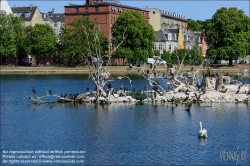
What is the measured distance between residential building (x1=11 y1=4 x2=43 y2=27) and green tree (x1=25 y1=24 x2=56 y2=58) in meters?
27.4


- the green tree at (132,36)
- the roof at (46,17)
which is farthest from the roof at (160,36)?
the roof at (46,17)

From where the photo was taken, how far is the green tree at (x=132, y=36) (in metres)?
133

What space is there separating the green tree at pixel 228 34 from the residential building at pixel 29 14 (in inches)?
2246

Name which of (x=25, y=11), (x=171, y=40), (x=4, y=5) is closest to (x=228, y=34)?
(x=171, y=40)

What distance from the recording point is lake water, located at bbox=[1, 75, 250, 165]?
36.4 m

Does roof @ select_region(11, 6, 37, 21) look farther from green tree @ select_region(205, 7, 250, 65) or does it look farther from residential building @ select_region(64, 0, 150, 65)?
green tree @ select_region(205, 7, 250, 65)

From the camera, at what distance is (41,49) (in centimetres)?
13938

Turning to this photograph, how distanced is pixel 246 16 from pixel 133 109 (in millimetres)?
88711

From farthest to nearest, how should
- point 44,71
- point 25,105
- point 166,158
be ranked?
point 44,71 → point 25,105 → point 166,158

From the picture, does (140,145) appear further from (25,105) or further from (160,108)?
(25,105)

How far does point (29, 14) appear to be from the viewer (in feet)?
562

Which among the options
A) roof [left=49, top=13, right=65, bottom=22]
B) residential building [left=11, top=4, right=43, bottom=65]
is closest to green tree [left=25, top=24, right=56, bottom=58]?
residential building [left=11, top=4, right=43, bottom=65]

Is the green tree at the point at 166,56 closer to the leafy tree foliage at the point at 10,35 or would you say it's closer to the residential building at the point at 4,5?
the leafy tree foliage at the point at 10,35

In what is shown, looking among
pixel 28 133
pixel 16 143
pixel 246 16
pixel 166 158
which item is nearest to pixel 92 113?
pixel 28 133
